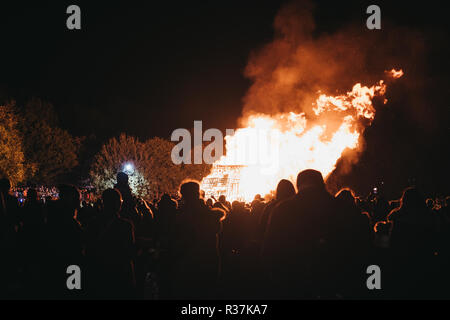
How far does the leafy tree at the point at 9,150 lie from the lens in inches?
1319

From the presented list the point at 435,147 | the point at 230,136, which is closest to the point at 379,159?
the point at 435,147

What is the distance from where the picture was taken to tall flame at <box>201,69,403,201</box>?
25.0m

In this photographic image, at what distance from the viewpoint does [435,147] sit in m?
51.8

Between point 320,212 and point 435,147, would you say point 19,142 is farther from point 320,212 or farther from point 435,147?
point 435,147

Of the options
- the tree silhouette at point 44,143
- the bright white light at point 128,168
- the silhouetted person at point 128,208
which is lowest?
the silhouetted person at point 128,208

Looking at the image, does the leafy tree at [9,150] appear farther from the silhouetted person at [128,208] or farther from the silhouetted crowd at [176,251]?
the silhouetted crowd at [176,251]

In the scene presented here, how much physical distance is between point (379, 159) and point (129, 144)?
38.6m

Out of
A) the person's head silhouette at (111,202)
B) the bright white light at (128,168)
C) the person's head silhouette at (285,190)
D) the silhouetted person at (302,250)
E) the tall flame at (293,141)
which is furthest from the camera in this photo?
the bright white light at (128,168)

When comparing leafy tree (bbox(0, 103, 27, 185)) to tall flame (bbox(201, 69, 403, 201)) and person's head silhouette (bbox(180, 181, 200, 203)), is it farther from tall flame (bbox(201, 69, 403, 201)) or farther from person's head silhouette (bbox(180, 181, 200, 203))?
person's head silhouette (bbox(180, 181, 200, 203))

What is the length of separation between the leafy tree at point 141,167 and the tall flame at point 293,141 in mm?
16107

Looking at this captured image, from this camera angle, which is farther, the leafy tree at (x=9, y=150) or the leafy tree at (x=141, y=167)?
the leafy tree at (x=141, y=167)

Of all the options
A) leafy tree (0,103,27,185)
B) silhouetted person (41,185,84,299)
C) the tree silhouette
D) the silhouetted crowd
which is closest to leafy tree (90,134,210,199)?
the tree silhouette

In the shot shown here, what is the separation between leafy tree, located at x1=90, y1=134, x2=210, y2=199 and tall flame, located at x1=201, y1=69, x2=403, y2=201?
16107 millimetres

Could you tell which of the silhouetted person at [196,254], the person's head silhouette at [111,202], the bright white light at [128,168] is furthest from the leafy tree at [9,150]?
the silhouetted person at [196,254]
